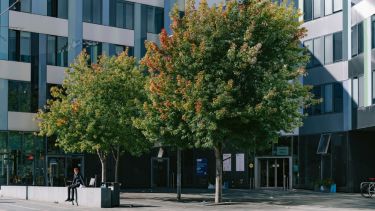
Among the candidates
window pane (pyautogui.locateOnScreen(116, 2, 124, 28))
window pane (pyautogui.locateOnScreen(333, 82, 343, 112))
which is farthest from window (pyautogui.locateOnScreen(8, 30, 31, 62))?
window pane (pyautogui.locateOnScreen(333, 82, 343, 112))

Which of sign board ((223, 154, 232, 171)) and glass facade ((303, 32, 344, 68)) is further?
sign board ((223, 154, 232, 171))

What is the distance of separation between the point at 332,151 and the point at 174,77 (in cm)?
1833

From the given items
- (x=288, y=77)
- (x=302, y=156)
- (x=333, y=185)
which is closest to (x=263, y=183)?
(x=302, y=156)

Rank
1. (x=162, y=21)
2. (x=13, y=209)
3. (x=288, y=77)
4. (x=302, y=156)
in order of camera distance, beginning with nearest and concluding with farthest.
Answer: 1. (x=13, y=209)
2. (x=288, y=77)
3. (x=302, y=156)
4. (x=162, y=21)

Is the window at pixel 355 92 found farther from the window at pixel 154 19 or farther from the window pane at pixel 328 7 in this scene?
the window at pixel 154 19

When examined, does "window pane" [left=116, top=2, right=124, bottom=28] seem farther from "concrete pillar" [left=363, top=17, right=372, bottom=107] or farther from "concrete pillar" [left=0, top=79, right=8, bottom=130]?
"concrete pillar" [left=363, top=17, right=372, bottom=107]

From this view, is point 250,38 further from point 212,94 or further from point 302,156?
point 302,156

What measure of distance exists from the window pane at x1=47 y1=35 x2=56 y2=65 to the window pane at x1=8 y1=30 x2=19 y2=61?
2.61 metres

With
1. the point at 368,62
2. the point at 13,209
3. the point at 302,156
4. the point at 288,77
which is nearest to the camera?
the point at 13,209

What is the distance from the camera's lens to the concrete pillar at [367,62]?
39.1m

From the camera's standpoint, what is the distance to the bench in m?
29.5

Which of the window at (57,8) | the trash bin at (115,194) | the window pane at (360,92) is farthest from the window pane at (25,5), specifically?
the window pane at (360,92)

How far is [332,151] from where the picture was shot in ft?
147

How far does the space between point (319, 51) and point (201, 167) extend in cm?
1445
